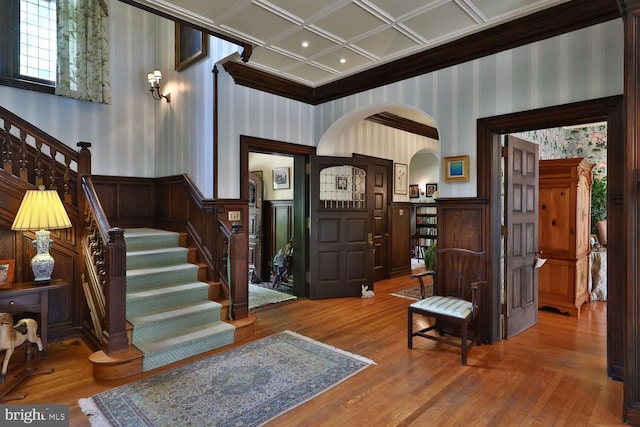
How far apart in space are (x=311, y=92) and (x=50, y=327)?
446 centimetres

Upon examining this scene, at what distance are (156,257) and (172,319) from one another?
3.19ft

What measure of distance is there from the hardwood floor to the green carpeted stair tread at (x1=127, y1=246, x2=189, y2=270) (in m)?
0.97

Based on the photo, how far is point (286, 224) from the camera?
6.58m

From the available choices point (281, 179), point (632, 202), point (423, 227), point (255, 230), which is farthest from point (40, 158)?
point (423, 227)

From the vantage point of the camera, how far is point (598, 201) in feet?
19.4

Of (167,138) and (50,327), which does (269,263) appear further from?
(50,327)

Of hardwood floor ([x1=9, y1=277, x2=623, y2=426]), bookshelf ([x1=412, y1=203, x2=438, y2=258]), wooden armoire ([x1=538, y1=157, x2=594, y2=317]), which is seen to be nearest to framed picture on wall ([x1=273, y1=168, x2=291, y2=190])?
hardwood floor ([x1=9, y1=277, x2=623, y2=426])

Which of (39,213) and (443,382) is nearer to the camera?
(443,382)

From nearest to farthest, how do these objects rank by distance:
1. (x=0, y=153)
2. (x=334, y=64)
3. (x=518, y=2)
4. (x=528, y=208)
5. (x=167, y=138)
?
(x=518, y=2), (x=0, y=153), (x=528, y=208), (x=334, y=64), (x=167, y=138)

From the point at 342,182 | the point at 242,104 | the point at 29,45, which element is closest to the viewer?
the point at 242,104

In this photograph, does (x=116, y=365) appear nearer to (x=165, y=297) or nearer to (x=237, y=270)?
(x=165, y=297)

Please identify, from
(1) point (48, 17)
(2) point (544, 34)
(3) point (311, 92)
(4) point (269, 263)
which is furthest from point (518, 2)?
(1) point (48, 17)

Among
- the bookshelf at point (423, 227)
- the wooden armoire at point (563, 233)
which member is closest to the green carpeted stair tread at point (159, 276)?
the wooden armoire at point (563, 233)

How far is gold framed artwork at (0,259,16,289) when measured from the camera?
9.96ft
